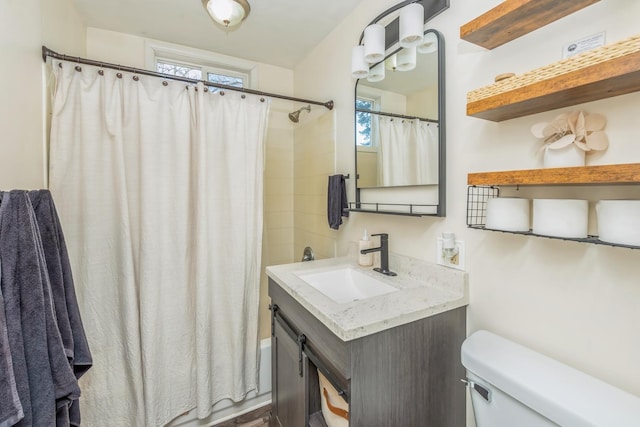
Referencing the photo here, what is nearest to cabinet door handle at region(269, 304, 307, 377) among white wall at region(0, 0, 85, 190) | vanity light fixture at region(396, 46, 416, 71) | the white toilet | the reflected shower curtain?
the white toilet

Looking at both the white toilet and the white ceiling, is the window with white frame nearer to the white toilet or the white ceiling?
the white ceiling

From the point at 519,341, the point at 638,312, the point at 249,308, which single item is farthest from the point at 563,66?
the point at 249,308

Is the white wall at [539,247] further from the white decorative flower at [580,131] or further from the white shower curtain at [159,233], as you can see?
the white shower curtain at [159,233]

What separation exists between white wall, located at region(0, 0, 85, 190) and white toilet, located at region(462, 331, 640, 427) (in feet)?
5.57

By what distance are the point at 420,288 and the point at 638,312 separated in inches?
23.7

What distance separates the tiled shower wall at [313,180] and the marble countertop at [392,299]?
64cm

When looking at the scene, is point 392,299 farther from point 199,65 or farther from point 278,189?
point 199,65

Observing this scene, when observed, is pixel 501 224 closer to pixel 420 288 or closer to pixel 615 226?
pixel 615 226

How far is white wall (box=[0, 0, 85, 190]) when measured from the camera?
0.99 m

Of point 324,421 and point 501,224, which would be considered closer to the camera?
point 501,224

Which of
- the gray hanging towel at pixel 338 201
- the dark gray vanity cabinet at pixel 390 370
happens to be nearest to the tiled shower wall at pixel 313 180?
the gray hanging towel at pixel 338 201

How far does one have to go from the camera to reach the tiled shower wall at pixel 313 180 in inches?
77.2

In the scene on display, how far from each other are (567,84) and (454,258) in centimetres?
67

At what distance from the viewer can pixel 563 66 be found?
0.67 metres
